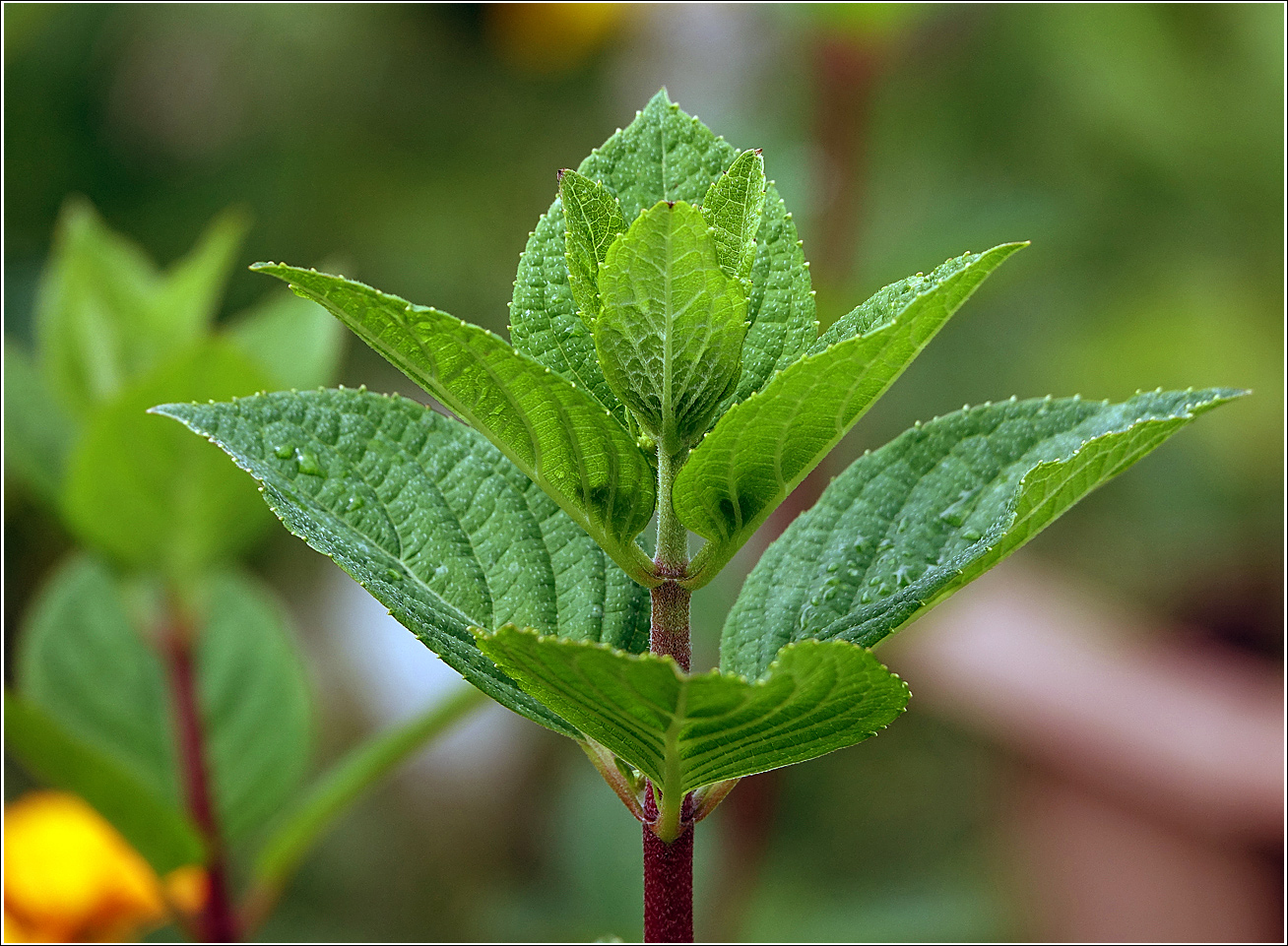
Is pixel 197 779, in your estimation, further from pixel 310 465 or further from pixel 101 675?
pixel 310 465

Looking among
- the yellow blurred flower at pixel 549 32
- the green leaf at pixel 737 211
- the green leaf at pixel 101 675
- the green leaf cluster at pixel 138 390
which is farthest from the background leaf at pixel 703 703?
the yellow blurred flower at pixel 549 32

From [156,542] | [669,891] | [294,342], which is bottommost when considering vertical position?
[669,891]

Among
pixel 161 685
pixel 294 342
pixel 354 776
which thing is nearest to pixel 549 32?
pixel 294 342

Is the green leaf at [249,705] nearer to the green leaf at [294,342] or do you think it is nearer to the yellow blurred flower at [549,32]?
the green leaf at [294,342]

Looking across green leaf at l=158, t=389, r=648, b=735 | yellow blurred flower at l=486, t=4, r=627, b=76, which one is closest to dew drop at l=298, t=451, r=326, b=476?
green leaf at l=158, t=389, r=648, b=735

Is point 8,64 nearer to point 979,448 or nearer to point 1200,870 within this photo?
point 979,448
